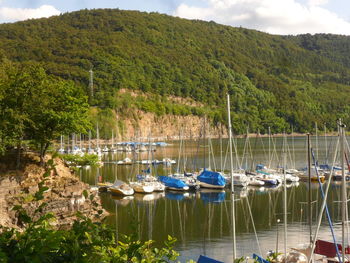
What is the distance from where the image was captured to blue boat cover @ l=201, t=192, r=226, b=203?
146ft

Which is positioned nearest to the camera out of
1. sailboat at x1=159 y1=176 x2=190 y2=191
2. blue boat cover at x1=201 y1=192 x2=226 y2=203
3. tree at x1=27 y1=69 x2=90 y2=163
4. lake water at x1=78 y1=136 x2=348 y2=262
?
lake water at x1=78 y1=136 x2=348 y2=262

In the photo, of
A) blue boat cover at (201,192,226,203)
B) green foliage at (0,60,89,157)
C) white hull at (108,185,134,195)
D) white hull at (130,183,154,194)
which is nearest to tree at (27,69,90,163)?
green foliage at (0,60,89,157)

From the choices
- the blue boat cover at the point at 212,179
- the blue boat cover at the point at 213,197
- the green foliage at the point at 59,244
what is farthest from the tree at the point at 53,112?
the green foliage at the point at 59,244

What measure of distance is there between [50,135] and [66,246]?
30.8 m

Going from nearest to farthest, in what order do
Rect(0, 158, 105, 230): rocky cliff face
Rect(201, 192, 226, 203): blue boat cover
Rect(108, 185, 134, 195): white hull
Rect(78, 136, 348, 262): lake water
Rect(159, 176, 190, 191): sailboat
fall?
Rect(0, 158, 105, 230): rocky cliff face → Rect(78, 136, 348, 262): lake water → Rect(201, 192, 226, 203): blue boat cover → Rect(108, 185, 134, 195): white hull → Rect(159, 176, 190, 191): sailboat

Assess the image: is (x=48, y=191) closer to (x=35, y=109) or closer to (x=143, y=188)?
(x=35, y=109)

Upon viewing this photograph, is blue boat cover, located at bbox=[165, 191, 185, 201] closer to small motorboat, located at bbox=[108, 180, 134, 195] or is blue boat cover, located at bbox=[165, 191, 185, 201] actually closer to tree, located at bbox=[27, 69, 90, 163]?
small motorboat, located at bbox=[108, 180, 134, 195]

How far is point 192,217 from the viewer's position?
3691cm

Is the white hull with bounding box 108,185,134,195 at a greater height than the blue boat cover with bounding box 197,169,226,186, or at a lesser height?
lesser

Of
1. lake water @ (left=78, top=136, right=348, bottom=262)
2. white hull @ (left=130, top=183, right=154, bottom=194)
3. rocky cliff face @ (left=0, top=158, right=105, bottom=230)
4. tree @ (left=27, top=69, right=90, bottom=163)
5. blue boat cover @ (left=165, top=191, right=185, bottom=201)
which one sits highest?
tree @ (left=27, top=69, right=90, bottom=163)

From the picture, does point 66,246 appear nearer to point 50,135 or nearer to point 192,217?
point 50,135

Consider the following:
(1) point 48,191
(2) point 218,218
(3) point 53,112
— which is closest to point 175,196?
(2) point 218,218

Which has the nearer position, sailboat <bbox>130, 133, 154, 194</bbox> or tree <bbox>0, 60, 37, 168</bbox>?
tree <bbox>0, 60, 37, 168</bbox>

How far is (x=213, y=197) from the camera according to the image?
4631 cm
